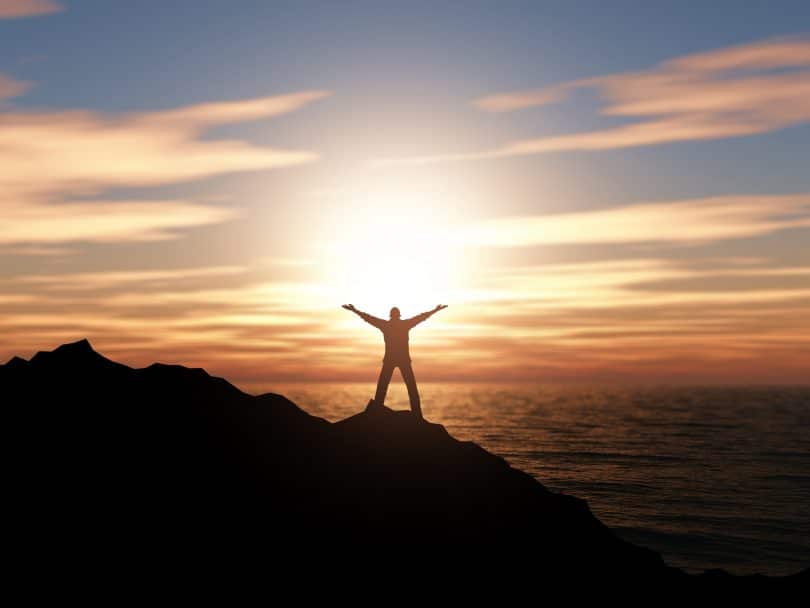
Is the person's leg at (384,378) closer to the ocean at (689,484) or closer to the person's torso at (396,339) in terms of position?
the person's torso at (396,339)

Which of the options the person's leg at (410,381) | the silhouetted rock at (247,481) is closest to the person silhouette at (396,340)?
the person's leg at (410,381)

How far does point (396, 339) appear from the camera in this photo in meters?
16.7

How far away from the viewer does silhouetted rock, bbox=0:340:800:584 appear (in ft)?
40.5

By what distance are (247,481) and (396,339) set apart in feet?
15.1

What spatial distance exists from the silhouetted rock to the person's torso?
4.32 feet

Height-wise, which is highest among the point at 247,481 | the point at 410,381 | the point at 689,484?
the point at 410,381

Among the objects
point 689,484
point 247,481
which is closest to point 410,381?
point 247,481

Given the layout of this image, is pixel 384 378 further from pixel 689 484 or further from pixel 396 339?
pixel 689 484

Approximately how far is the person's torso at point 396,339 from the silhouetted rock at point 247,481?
51.8 inches

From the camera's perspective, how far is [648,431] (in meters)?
74.0

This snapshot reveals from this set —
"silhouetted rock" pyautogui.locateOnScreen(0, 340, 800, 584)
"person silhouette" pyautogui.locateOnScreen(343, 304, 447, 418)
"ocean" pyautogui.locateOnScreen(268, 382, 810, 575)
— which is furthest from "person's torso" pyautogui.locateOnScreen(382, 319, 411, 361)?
"ocean" pyautogui.locateOnScreen(268, 382, 810, 575)

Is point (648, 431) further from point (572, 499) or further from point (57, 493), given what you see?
point (57, 493)

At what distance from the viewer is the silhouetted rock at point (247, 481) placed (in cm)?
1236

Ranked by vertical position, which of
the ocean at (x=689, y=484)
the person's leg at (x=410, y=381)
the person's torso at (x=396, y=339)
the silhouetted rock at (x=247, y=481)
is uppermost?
the person's torso at (x=396, y=339)
